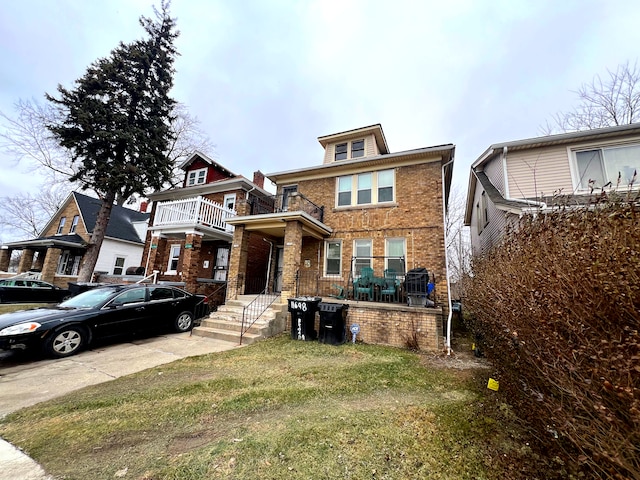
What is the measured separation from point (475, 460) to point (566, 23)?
14.4 meters

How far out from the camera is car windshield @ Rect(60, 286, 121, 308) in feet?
20.8

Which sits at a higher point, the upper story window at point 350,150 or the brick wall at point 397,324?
the upper story window at point 350,150

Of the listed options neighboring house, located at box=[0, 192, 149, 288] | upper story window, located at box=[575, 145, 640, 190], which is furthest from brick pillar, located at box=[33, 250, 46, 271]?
upper story window, located at box=[575, 145, 640, 190]

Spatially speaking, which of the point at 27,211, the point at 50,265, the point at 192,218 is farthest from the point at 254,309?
the point at 27,211

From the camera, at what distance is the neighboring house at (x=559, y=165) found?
26.3ft

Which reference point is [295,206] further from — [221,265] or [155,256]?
[155,256]

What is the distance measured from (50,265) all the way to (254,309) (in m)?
18.4

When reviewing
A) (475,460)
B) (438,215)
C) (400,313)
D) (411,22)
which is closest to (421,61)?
(411,22)

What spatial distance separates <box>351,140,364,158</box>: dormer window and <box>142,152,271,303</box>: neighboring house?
515 centimetres

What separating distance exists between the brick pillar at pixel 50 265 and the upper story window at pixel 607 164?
28.6 m

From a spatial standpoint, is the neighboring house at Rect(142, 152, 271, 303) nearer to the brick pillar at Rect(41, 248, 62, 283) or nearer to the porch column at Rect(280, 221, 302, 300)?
the porch column at Rect(280, 221, 302, 300)

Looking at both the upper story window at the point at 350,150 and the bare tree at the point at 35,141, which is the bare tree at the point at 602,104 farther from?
the bare tree at the point at 35,141

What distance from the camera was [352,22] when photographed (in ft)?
35.1

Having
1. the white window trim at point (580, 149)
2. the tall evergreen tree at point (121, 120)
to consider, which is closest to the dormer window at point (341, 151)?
the white window trim at point (580, 149)
